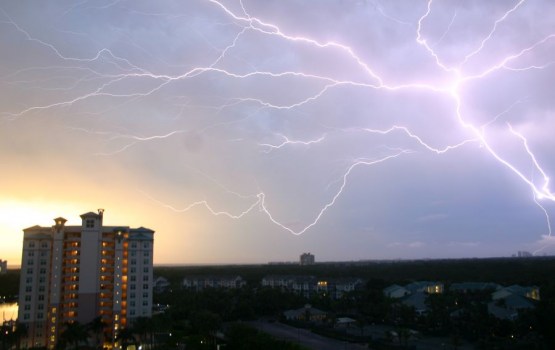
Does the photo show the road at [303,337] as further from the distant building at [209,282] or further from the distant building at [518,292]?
the distant building at [209,282]

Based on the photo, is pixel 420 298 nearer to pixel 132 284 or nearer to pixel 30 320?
pixel 132 284

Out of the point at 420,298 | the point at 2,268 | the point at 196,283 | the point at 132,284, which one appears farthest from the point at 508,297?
the point at 2,268

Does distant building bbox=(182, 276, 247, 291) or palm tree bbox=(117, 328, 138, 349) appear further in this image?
distant building bbox=(182, 276, 247, 291)

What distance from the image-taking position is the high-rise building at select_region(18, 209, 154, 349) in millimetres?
24922

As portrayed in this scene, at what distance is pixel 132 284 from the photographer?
26391 mm

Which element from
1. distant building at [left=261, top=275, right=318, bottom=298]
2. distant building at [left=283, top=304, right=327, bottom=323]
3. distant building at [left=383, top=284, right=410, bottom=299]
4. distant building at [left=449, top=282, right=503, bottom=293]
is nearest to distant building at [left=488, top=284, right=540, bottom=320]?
distant building at [left=449, top=282, right=503, bottom=293]

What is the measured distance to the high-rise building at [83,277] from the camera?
81.8 ft

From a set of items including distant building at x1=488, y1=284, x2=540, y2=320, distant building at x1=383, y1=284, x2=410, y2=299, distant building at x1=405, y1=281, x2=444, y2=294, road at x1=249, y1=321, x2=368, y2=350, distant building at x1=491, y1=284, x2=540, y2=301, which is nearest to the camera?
road at x1=249, y1=321, x2=368, y2=350

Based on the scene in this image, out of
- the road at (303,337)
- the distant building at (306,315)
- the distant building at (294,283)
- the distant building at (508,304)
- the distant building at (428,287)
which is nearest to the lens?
the road at (303,337)

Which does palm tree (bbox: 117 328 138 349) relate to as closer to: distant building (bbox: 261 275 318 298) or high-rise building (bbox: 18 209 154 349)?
high-rise building (bbox: 18 209 154 349)

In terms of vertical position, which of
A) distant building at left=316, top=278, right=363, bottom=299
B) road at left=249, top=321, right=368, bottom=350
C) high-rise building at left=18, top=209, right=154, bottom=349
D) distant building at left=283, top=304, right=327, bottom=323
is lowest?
road at left=249, top=321, right=368, bottom=350

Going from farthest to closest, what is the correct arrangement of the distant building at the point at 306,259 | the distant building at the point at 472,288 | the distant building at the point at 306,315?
1. the distant building at the point at 306,259
2. the distant building at the point at 472,288
3. the distant building at the point at 306,315

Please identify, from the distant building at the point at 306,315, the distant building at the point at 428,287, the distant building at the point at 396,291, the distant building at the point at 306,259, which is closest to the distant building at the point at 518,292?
the distant building at the point at 396,291

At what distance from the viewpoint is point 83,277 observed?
25.9 metres
